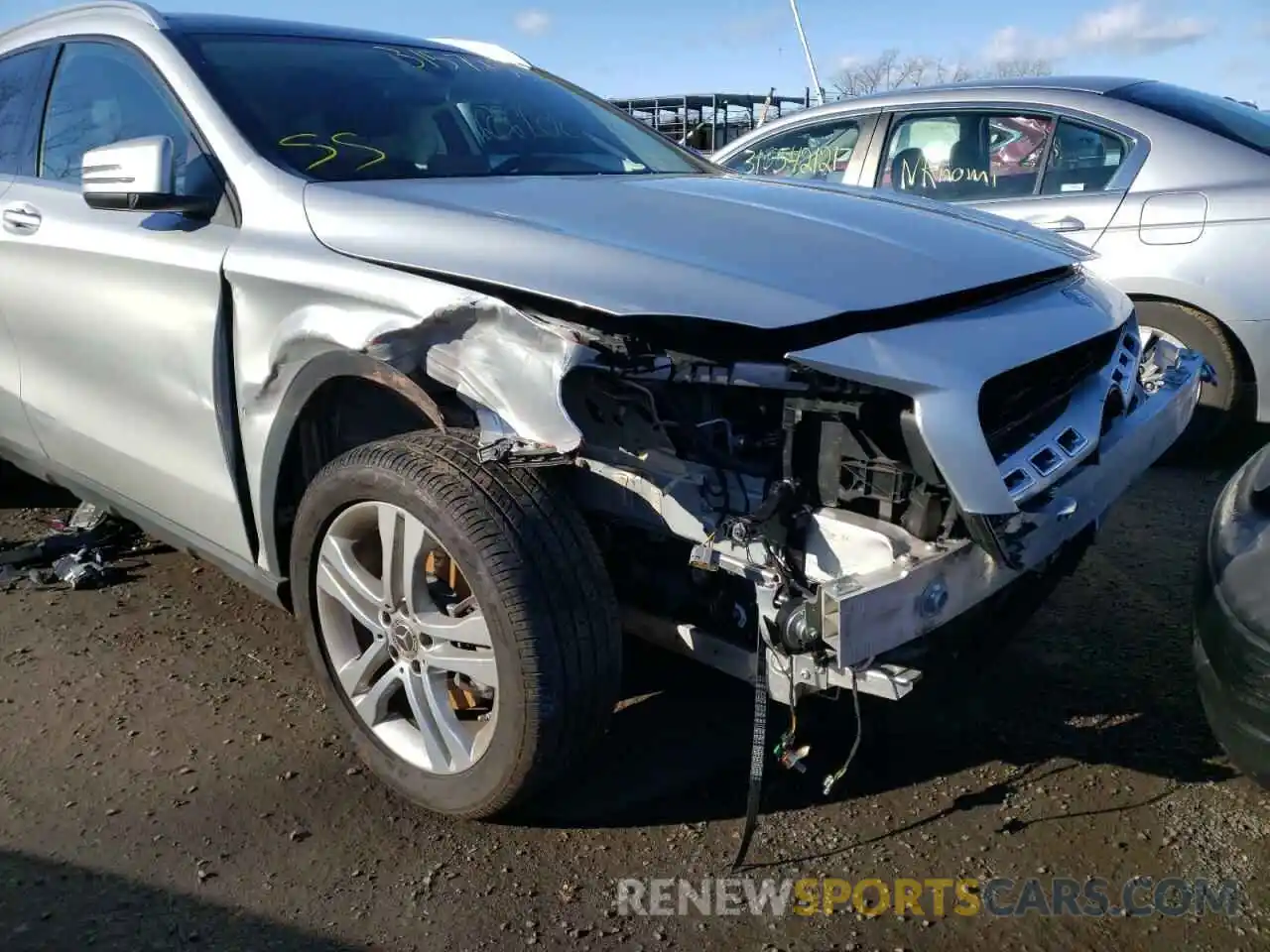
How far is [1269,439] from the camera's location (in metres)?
4.89

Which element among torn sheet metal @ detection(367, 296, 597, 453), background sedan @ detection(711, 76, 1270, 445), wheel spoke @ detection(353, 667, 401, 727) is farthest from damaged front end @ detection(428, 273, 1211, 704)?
background sedan @ detection(711, 76, 1270, 445)

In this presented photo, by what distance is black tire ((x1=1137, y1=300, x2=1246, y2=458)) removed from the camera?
444cm

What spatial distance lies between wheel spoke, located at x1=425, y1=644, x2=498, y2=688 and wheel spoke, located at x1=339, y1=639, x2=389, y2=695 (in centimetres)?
18

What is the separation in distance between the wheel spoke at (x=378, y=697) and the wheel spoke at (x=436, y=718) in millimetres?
81

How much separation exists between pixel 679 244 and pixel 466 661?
0.98 metres

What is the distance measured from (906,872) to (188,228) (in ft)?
7.55

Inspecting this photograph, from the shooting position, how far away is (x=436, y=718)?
238cm

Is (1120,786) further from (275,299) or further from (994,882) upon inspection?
(275,299)

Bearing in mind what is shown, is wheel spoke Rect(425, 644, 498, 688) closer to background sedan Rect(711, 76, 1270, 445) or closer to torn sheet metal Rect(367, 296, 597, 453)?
torn sheet metal Rect(367, 296, 597, 453)

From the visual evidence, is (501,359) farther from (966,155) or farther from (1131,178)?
(966,155)

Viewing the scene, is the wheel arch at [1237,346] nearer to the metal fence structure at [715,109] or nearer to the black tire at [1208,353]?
the black tire at [1208,353]

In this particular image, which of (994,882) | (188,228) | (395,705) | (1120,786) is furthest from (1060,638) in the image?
(188,228)

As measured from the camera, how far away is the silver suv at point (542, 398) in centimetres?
200

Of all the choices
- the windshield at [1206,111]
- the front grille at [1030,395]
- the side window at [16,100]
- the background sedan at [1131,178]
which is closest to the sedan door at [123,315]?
the side window at [16,100]
